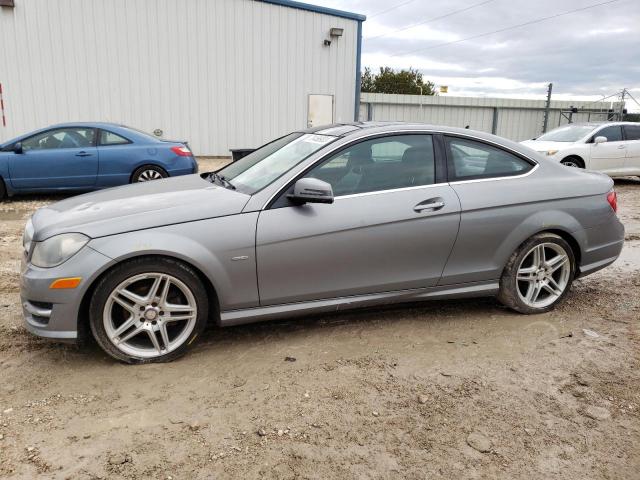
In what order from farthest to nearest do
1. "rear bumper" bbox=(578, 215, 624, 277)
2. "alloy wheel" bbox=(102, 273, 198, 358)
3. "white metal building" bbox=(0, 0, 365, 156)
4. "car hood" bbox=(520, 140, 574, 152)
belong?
"white metal building" bbox=(0, 0, 365, 156) → "car hood" bbox=(520, 140, 574, 152) → "rear bumper" bbox=(578, 215, 624, 277) → "alloy wheel" bbox=(102, 273, 198, 358)

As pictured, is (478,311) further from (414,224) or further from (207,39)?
(207,39)

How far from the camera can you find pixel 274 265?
3.40 metres

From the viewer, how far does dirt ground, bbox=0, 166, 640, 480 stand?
8.04 feet

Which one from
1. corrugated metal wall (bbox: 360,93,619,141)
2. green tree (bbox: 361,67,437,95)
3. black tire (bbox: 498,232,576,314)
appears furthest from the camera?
green tree (bbox: 361,67,437,95)

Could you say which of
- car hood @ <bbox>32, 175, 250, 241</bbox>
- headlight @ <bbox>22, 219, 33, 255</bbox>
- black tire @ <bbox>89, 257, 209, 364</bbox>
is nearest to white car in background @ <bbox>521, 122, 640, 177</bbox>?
car hood @ <bbox>32, 175, 250, 241</bbox>

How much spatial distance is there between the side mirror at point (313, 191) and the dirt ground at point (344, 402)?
3.37ft

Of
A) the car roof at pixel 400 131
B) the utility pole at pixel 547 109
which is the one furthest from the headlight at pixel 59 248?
the utility pole at pixel 547 109

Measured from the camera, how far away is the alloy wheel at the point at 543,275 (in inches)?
163

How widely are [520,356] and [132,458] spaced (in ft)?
8.15

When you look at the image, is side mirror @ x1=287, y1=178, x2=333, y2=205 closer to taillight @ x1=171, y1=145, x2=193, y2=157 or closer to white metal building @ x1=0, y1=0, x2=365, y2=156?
taillight @ x1=171, y1=145, x2=193, y2=157

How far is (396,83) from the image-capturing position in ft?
184

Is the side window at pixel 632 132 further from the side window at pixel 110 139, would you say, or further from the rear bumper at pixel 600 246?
the side window at pixel 110 139

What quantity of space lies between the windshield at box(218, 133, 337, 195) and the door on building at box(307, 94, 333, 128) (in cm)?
1354

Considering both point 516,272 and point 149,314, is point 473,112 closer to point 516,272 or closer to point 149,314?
point 516,272
